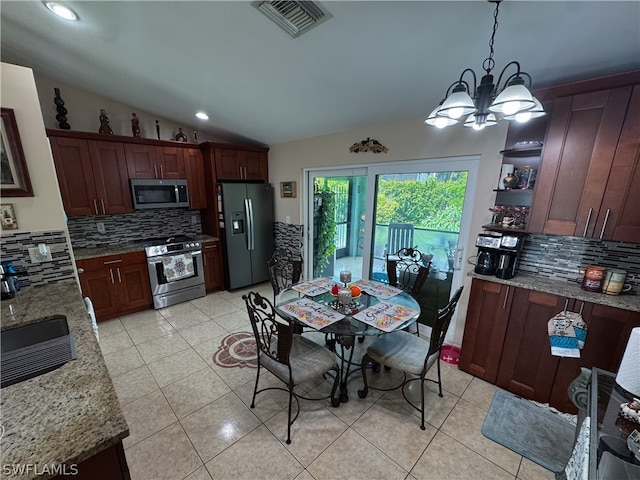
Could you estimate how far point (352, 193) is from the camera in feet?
11.4

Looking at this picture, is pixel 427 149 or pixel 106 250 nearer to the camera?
pixel 427 149

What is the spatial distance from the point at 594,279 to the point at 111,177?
187 inches

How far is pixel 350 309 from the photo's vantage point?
1941mm

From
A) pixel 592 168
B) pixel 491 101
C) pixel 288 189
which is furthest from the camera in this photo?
pixel 288 189

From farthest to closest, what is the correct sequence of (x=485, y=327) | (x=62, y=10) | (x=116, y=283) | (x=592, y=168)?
1. (x=116, y=283)
2. (x=485, y=327)
3. (x=62, y=10)
4. (x=592, y=168)

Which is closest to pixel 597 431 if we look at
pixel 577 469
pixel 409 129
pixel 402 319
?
pixel 577 469

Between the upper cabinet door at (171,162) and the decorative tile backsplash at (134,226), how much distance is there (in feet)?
1.90

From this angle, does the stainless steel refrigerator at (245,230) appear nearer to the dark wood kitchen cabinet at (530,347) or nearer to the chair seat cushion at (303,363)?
the chair seat cushion at (303,363)

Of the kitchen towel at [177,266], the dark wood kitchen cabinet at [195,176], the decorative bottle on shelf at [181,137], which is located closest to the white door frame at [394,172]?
the dark wood kitchen cabinet at [195,176]

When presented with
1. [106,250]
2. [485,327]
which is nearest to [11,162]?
[106,250]

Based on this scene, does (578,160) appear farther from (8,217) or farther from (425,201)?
(8,217)

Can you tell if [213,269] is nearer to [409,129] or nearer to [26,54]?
[26,54]

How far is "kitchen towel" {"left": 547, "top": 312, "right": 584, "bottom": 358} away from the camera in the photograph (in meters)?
1.70

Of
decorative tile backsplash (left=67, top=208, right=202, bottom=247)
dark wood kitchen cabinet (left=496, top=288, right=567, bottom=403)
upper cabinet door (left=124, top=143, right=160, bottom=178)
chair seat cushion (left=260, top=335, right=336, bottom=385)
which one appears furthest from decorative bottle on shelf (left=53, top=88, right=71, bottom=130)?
dark wood kitchen cabinet (left=496, top=288, right=567, bottom=403)
